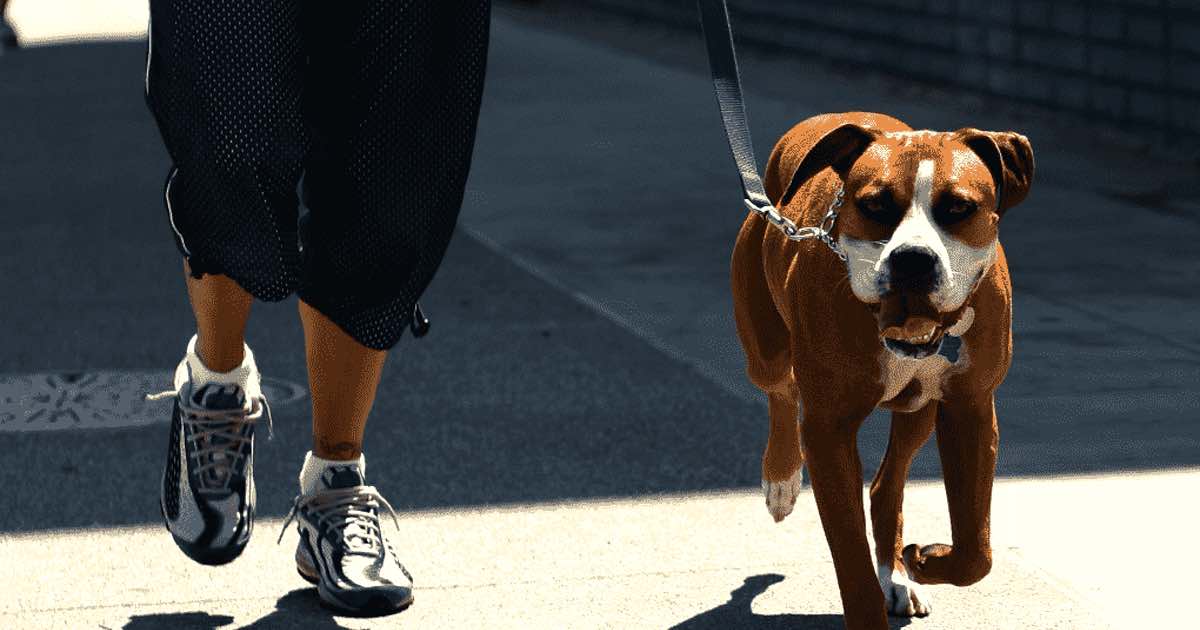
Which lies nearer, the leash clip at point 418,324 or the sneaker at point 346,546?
the sneaker at point 346,546

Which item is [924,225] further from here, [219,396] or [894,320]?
[219,396]

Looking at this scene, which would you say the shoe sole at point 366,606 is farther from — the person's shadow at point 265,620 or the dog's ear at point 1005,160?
the dog's ear at point 1005,160

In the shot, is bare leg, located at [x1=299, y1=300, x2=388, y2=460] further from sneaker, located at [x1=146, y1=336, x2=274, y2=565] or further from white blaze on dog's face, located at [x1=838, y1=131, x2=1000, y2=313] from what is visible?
white blaze on dog's face, located at [x1=838, y1=131, x2=1000, y2=313]

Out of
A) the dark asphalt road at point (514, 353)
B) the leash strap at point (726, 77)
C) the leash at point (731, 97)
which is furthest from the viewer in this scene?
the dark asphalt road at point (514, 353)

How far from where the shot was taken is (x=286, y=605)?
3.99 m

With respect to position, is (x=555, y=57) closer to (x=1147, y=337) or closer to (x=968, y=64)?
(x=968, y=64)

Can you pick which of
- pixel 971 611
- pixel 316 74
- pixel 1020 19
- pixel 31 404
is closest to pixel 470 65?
pixel 316 74

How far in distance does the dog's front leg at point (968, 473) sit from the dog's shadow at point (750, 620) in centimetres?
36

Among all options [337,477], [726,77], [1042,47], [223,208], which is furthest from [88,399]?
[1042,47]

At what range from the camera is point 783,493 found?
4.14 metres

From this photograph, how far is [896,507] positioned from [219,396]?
4.35ft

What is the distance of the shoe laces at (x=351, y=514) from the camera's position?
394 cm

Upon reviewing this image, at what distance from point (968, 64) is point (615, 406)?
679 cm

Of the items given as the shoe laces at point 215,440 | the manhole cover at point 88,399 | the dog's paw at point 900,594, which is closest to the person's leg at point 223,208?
the shoe laces at point 215,440
